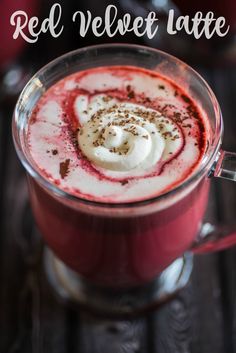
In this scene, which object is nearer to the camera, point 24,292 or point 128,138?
point 128,138

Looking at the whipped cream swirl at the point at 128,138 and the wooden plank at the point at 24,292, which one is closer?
the whipped cream swirl at the point at 128,138

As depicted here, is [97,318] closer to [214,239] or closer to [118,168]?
[214,239]

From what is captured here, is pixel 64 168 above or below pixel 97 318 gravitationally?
above

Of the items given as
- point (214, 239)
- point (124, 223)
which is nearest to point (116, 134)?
point (124, 223)

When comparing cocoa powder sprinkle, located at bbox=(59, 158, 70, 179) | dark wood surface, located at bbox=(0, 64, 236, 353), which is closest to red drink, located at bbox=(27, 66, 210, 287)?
cocoa powder sprinkle, located at bbox=(59, 158, 70, 179)

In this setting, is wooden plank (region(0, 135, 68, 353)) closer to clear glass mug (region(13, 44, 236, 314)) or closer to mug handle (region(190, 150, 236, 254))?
clear glass mug (region(13, 44, 236, 314))

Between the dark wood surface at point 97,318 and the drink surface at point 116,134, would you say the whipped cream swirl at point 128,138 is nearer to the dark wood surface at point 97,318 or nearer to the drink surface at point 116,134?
the drink surface at point 116,134

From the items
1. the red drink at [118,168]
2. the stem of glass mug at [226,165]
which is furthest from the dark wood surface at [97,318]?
the stem of glass mug at [226,165]
